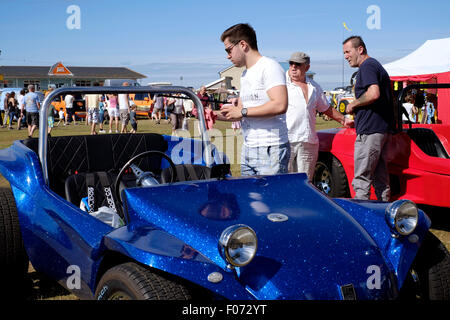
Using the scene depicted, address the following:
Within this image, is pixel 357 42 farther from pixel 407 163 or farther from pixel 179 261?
pixel 179 261

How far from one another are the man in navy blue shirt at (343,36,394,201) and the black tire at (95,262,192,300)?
2.91 meters

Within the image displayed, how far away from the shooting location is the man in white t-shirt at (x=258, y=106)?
3.41 metres

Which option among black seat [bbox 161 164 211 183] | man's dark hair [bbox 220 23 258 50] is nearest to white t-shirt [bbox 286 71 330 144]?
black seat [bbox 161 164 211 183]

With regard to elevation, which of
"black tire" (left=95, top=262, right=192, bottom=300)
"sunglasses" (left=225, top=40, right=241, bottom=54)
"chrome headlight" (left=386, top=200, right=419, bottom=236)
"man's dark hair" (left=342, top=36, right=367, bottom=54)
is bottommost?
"black tire" (left=95, top=262, right=192, bottom=300)

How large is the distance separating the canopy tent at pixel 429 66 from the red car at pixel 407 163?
27.8ft

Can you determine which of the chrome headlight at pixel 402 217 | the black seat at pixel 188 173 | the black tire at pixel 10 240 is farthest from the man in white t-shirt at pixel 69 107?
the chrome headlight at pixel 402 217

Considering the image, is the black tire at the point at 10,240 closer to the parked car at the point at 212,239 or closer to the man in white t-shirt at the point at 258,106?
the parked car at the point at 212,239

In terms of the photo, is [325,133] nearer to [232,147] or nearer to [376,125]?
[376,125]

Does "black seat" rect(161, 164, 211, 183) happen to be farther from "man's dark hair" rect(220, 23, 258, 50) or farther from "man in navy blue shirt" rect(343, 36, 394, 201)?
"man in navy blue shirt" rect(343, 36, 394, 201)

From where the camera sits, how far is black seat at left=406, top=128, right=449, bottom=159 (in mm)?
5512

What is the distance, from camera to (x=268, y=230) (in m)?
2.50

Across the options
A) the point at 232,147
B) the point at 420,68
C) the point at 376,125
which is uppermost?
the point at 420,68
